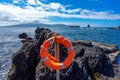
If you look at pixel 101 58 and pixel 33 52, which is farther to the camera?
pixel 101 58

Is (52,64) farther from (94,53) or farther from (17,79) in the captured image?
(94,53)

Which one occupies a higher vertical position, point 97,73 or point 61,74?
point 61,74

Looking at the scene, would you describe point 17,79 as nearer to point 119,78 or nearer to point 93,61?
point 93,61

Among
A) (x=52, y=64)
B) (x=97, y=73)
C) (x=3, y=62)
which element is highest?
(x=52, y=64)

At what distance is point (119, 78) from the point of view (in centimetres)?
1645

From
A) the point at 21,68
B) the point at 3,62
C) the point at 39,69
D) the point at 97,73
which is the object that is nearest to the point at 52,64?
the point at 39,69

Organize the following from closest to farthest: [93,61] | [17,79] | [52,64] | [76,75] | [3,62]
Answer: [52,64] → [76,75] → [17,79] → [93,61] → [3,62]

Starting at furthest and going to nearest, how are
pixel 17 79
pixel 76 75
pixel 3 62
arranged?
pixel 3 62 < pixel 17 79 < pixel 76 75

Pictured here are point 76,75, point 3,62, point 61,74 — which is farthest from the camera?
point 3,62

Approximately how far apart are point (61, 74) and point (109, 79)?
5597mm

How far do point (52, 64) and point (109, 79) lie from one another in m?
8.38

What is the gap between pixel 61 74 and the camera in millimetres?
12500

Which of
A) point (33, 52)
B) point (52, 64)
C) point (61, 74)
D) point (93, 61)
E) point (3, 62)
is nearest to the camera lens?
point (52, 64)

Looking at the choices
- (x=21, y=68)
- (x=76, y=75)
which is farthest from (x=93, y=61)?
(x=21, y=68)
